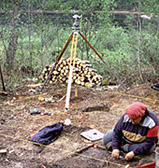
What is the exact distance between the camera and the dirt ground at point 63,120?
3.73m

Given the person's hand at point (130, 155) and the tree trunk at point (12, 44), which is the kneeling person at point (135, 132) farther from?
Answer: the tree trunk at point (12, 44)

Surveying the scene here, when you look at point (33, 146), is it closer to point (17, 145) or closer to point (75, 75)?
point (17, 145)

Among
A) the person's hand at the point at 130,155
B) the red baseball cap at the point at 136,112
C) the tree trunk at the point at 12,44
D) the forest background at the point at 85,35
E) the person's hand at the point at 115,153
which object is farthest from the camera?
the tree trunk at the point at 12,44

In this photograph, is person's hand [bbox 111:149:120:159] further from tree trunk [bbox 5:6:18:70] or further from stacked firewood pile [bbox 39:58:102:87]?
tree trunk [bbox 5:6:18:70]

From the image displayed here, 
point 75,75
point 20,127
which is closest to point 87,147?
point 20,127

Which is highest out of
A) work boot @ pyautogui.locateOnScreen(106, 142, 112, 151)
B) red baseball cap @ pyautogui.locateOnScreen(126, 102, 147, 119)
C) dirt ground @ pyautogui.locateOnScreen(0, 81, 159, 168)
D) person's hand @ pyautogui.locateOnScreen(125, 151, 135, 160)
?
red baseball cap @ pyautogui.locateOnScreen(126, 102, 147, 119)

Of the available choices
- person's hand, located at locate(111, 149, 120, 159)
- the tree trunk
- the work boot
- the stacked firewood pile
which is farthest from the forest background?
person's hand, located at locate(111, 149, 120, 159)

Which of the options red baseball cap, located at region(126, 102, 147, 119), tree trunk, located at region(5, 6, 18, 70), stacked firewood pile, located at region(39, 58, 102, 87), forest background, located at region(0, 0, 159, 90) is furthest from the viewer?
tree trunk, located at region(5, 6, 18, 70)

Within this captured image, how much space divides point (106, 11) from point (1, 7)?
12.6 ft

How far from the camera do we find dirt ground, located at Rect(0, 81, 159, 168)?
3728mm

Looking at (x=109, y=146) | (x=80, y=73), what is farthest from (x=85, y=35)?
(x=109, y=146)

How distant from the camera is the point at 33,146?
4.25 m

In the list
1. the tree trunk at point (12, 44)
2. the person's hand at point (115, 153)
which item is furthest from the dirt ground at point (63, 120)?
the tree trunk at point (12, 44)

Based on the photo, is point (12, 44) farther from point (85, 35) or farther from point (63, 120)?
point (63, 120)
